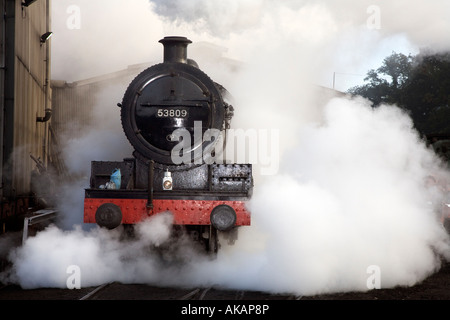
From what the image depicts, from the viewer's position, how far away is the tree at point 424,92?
85.9 ft

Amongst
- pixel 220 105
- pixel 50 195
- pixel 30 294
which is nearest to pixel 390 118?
pixel 220 105

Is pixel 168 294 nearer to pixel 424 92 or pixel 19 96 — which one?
pixel 19 96

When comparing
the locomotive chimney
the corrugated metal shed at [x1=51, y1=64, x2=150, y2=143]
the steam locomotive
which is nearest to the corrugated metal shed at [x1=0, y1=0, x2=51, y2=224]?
the steam locomotive

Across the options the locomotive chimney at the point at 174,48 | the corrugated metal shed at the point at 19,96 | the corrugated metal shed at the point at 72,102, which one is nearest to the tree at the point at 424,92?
the corrugated metal shed at the point at 72,102

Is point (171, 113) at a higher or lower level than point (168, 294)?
higher

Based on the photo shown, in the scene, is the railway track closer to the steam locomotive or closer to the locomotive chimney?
the steam locomotive

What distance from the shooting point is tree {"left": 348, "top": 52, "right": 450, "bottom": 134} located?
26.2 metres

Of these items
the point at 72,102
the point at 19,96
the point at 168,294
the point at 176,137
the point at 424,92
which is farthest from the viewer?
the point at 424,92

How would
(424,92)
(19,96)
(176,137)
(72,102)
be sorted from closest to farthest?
(176,137) < (19,96) < (72,102) < (424,92)

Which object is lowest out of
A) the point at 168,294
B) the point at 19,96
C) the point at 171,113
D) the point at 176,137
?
the point at 168,294

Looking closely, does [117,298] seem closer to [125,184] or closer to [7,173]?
[125,184]

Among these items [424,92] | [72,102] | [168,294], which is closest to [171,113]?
[168,294]

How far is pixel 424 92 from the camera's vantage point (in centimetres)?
2834
